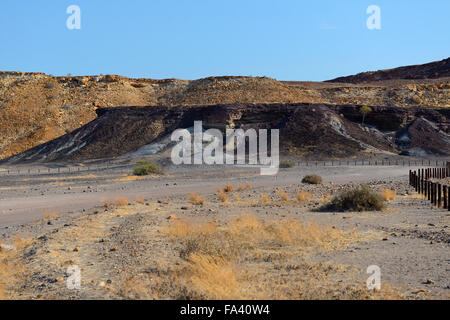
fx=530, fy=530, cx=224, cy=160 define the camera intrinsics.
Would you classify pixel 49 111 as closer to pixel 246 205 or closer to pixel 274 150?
pixel 274 150

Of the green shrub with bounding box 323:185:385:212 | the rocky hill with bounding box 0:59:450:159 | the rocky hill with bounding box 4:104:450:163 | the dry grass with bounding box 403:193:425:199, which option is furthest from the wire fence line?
the green shrub with bounding box 323:185:385:212

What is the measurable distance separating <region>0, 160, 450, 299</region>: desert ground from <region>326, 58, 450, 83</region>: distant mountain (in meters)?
133

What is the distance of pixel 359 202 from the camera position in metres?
17.7

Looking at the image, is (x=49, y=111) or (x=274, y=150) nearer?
(x=274, y=150)

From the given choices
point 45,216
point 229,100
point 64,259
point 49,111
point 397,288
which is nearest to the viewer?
point 397,288

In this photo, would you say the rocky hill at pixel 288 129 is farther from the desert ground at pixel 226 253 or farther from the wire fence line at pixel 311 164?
the desert ground at pixel 226 253

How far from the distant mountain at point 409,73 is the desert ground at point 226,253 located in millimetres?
133369

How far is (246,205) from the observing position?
20.4m

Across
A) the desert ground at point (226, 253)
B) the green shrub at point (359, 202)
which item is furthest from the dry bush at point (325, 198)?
the green shrub at point (359, 202)

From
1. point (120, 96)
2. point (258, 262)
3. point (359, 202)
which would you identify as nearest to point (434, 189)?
point (359, 202)

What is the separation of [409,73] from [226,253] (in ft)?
509

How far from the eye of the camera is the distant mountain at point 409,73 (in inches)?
5591
